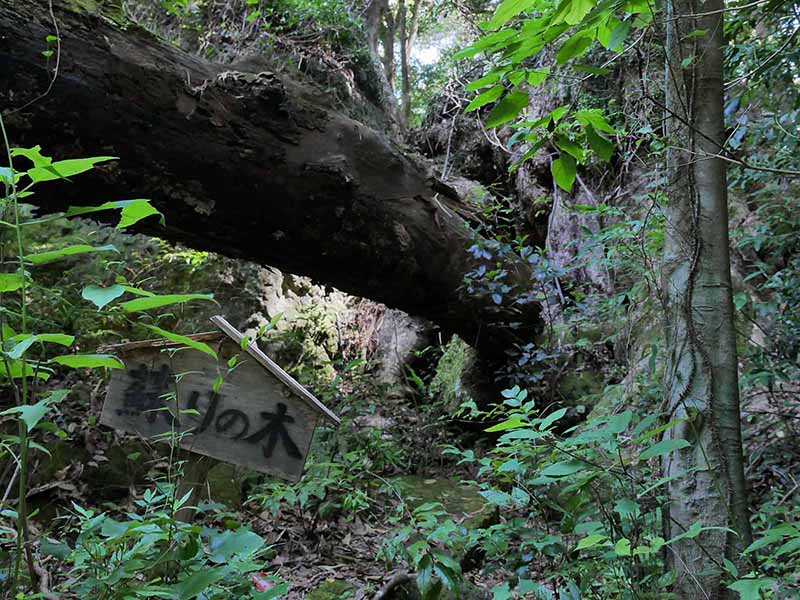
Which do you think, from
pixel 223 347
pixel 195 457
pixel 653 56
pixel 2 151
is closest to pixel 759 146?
pixel 653 56

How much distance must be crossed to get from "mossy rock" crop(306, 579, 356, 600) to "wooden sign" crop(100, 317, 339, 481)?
2.26ft

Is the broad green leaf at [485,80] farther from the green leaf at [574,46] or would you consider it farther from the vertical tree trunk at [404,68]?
the vertical tree trunk at [404,68]

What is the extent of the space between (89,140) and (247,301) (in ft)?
10.9

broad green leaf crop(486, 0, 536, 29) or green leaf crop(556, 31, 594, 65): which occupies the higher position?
green leaf crop(556, 31, 594, 65)

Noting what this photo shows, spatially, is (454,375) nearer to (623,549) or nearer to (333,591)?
(333,591)

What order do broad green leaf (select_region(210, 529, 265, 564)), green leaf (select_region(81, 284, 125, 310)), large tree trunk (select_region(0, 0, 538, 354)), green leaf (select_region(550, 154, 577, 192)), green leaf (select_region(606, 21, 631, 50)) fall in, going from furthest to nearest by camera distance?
large tree trunk (select_region(0, 0, 538, 354)) < green leaf (select_region(550, 154, 577, 192)) < green leaf (select_region(606, 21, 631, 50)) < broad green leaf (select_region(210, 529, 265, 564)) < green leaf (select_region(81, 284, 125, 310))

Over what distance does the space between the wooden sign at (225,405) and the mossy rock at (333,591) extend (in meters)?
0.69

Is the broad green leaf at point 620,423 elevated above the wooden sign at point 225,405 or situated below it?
above

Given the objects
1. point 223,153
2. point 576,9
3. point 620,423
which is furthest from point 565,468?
point 223,153

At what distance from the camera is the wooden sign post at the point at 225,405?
7.17 feet

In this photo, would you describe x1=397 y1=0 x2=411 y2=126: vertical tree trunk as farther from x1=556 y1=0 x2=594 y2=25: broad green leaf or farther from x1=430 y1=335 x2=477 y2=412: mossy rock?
x1=556 y1=0 x2=594 y2=25: broad green leaf

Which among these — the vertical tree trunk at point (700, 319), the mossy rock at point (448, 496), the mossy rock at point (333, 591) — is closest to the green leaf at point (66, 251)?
the vertical tree trunk at point (700, 319)

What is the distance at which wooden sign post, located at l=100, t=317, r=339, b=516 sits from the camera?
2.19 m

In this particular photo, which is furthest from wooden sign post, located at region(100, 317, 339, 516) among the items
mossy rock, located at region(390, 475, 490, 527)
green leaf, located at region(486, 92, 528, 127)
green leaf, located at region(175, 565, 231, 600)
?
mossy rock, located at region(390, 475, 490, 527)
